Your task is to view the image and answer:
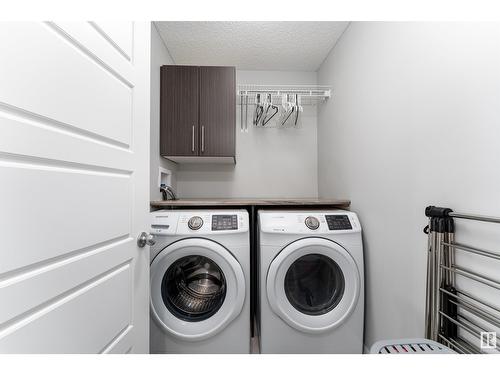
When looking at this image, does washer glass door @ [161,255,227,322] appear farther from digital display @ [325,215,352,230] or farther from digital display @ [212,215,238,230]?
digital display @ [325,215,352,230]

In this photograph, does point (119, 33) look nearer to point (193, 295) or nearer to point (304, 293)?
point (193, 295)

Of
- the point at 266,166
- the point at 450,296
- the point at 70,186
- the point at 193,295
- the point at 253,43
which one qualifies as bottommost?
the point at 193,295

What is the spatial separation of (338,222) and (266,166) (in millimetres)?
1079

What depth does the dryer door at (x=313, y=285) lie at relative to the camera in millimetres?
1366

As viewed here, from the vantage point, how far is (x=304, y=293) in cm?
146

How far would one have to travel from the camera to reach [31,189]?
0.54 m

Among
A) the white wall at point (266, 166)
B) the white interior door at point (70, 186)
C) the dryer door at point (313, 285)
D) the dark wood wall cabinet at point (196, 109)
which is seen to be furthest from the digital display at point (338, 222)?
the white interior door at point (70, 186)

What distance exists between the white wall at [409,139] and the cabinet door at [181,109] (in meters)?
1.22

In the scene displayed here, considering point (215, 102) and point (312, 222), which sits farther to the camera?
point (215, 102)

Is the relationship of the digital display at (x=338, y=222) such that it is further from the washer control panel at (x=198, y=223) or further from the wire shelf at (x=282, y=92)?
the wire shelf at (x=282, y=92)

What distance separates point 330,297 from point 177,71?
80.5 inches

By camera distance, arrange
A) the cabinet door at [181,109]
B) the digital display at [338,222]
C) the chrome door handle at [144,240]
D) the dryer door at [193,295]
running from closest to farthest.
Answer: the chrome door handle at [144,240] → the dryer door at [193,295] → the digital display at [338,222] → the cabinet door at [181,109]

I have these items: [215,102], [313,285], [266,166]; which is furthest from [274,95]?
[313,285]
